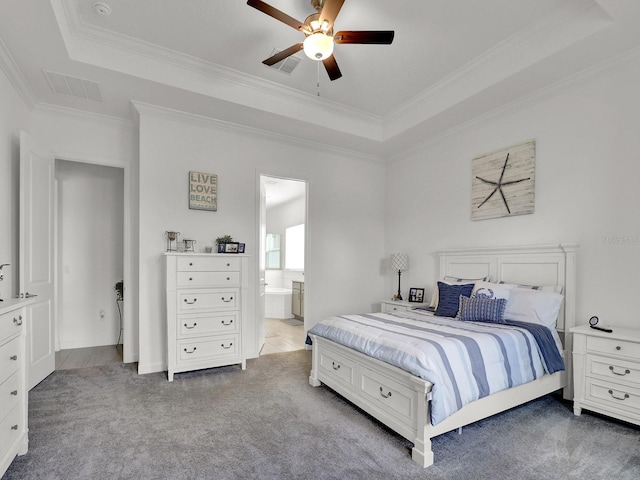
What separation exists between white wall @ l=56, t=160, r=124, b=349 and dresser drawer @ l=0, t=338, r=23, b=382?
2845 millimetres

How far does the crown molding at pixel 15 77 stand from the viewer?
8.93 ft

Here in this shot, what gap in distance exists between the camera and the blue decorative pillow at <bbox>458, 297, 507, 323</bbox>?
2.95 meters

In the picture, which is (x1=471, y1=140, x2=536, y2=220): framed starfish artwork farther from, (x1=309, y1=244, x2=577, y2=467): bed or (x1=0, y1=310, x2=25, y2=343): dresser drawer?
(x1=0, y1=310, x2=25, y2=343): dresser drawer

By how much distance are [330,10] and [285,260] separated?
6.07 metres

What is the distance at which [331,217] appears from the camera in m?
4.87

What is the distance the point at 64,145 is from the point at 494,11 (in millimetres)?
4329

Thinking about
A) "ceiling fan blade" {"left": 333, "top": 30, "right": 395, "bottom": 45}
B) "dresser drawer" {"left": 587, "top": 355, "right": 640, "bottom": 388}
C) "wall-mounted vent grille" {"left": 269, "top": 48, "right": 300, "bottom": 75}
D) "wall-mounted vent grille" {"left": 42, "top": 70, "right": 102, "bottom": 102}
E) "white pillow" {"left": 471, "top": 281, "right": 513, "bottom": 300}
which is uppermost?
"wall-mounted vent grille" {"left": 269, "top": 48, "right": 300, "bottom": 75}

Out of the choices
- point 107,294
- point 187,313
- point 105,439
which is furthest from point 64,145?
point 105,439

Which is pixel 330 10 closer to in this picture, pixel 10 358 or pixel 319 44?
pixel 319 44

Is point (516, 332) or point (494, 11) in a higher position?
point (494, 11)

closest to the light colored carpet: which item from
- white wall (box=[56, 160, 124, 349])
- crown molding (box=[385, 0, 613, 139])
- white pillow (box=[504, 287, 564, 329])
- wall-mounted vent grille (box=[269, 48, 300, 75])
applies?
white pillow (box=[504, 287, 564, 329])

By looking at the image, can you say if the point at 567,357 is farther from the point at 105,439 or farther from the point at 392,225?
the point at 105,439

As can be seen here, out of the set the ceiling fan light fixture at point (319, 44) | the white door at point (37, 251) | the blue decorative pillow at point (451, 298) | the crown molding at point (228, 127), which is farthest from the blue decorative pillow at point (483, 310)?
the white door at point (37, 251)

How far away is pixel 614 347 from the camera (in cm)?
249
